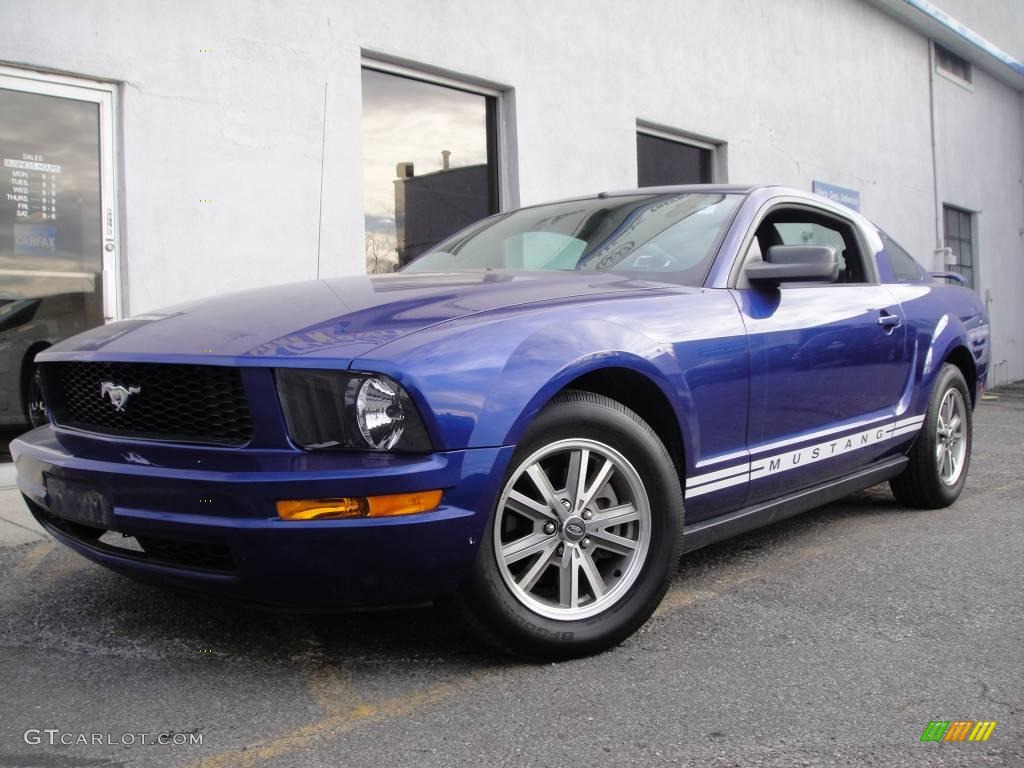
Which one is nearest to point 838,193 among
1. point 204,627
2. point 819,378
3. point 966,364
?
point 966,364

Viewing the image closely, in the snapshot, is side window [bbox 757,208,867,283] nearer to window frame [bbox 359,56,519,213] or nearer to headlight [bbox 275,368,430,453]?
headlight [bbox 275,368,430,453]

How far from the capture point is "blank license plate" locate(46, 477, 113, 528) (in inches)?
97.9

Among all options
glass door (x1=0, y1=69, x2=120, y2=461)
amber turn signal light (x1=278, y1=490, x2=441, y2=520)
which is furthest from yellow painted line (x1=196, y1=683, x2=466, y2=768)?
glass door (x1=0, y1=69, x2=120, y2=461)

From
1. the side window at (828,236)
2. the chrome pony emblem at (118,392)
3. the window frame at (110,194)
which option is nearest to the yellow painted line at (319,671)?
the chrome pony emblem at (118,392)

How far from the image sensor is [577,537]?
2639 millimetres

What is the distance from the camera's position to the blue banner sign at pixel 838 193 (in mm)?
12062

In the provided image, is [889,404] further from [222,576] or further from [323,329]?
[222,576]

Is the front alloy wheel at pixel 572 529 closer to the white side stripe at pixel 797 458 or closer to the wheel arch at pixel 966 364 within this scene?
the white side stripe at pixel 797 458

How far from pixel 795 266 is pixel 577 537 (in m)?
1.26

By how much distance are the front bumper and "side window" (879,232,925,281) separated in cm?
287

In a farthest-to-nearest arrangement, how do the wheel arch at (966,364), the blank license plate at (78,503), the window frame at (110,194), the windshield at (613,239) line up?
the window frame at (110,194)
the wheel arch at (966,364)
the windshield at (613,239)
the blank license plate at (78,503)

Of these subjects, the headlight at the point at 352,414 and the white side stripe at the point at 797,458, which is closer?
the headlight at the point at 352,414

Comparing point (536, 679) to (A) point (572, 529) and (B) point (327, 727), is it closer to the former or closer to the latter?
(A) point (572, 529)

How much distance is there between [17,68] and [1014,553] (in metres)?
5.34
